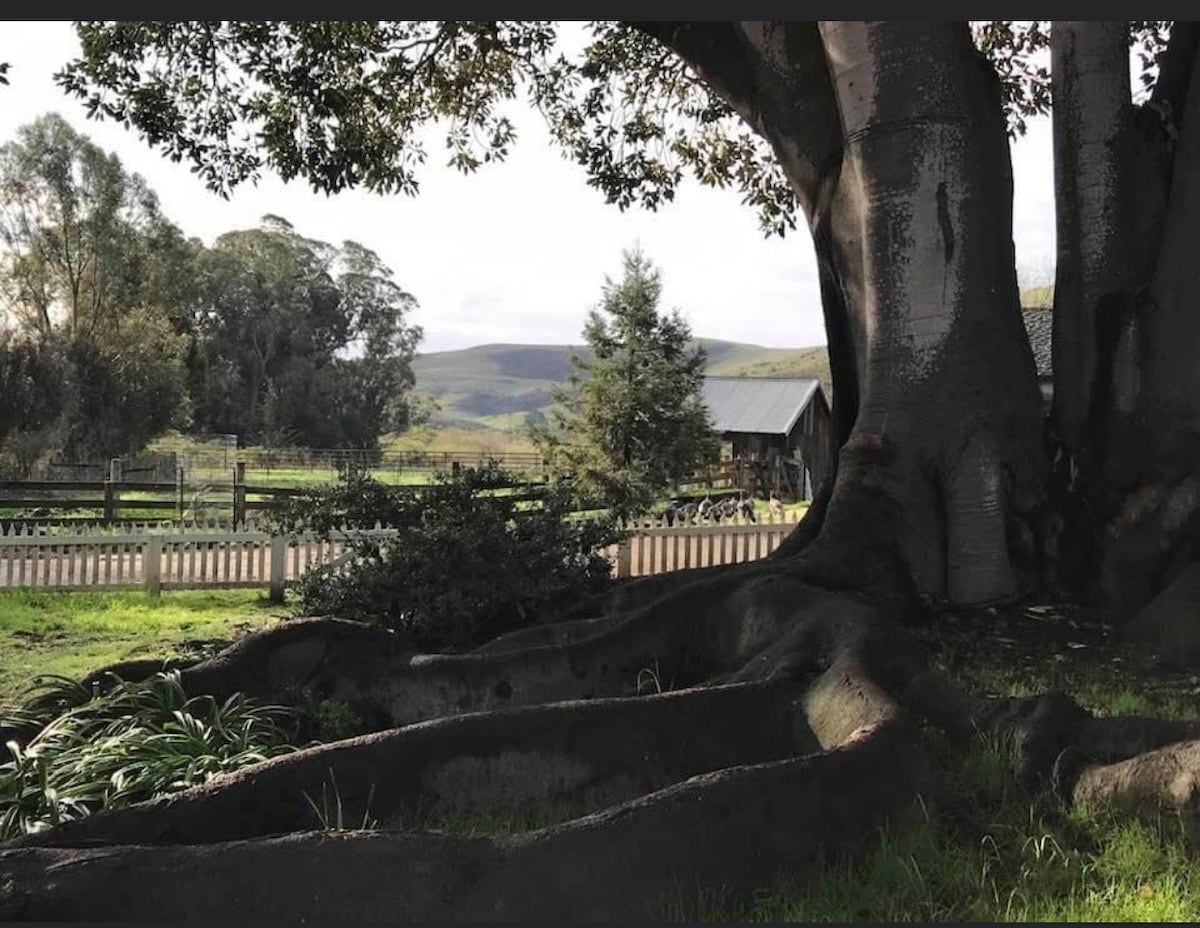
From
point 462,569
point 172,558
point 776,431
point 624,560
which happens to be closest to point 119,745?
point 462,569

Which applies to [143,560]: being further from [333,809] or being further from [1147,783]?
[1147,783]

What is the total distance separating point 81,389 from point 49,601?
111 feet

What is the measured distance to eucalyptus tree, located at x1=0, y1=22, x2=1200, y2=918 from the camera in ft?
10.2

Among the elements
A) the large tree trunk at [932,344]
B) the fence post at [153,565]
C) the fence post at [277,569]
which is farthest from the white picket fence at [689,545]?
the large tree trunk at [932,344]

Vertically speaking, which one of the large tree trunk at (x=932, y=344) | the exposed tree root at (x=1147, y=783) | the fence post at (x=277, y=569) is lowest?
the fence post at (x=277, y=569)

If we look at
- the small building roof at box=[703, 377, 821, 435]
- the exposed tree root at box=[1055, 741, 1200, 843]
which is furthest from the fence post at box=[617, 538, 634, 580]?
the small building roof at box=[703, 377, 821, 435]

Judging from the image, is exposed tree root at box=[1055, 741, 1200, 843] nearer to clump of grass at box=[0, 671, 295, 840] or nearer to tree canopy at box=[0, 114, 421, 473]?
clump of grass at box=[0, 671, 295, 840]

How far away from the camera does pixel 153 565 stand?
12.6 metres

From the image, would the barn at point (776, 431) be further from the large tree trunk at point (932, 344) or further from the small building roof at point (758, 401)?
the large tree trunk at point (932, 344)

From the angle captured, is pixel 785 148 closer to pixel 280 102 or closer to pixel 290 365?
pixel 280 102

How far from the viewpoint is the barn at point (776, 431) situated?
45.2m

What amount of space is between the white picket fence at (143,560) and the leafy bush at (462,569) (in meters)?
3.61

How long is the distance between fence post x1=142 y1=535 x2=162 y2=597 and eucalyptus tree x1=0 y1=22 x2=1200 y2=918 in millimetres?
4600

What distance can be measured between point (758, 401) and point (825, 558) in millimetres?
42640
